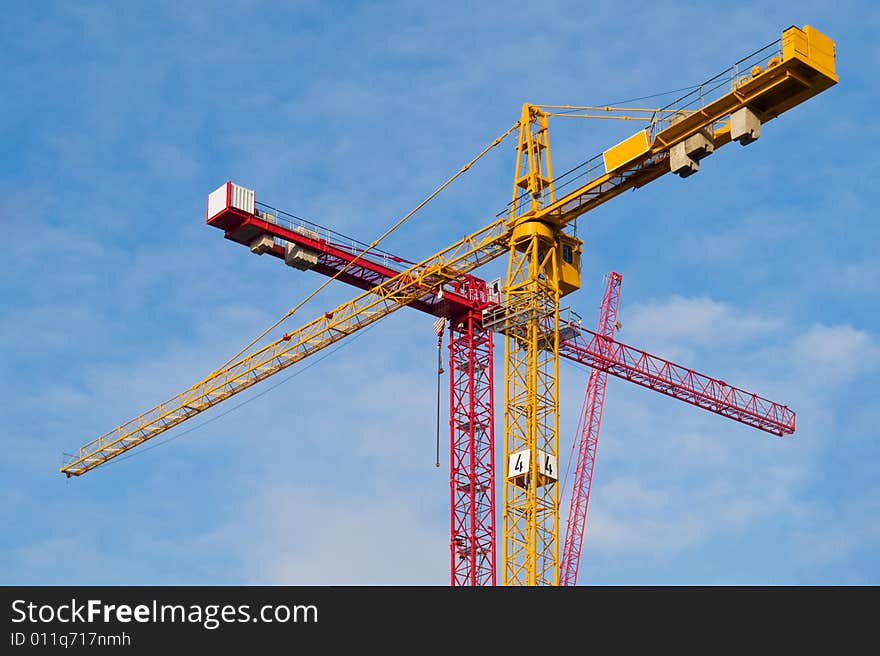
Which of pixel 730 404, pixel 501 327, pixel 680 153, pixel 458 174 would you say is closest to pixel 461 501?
pixel 501 327

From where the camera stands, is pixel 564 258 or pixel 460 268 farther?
pixel 460 268

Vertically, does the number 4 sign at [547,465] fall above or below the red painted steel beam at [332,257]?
below

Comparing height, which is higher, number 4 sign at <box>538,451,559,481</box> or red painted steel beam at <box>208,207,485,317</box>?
red painted steel beam at <box>208,207,485,317</box>

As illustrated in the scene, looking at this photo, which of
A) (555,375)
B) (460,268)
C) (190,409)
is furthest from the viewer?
(190,409)

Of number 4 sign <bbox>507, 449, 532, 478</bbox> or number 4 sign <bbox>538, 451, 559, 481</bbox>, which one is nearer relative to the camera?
number 4 sign <bbox>507, 449, 532, 478</bbox>

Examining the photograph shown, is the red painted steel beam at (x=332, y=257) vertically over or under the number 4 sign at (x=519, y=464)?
over

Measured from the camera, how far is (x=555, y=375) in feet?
268

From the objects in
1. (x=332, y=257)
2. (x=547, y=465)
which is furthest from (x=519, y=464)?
(x=332, y=257)

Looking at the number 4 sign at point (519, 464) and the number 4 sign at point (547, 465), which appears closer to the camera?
the number 4 sign at point (519, 464)

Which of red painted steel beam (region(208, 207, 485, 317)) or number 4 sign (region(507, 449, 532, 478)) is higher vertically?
red painted steel beam (region(208, 207, 485, 317))

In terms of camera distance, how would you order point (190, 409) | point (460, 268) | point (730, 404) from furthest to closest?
point (730, 404) → point (190, 409) → point (460, 268)

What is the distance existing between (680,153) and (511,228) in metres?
12.8

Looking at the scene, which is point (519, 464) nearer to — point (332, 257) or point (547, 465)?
point (547, 465)

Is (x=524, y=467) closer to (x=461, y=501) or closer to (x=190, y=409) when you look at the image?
(x=461, y=501)
